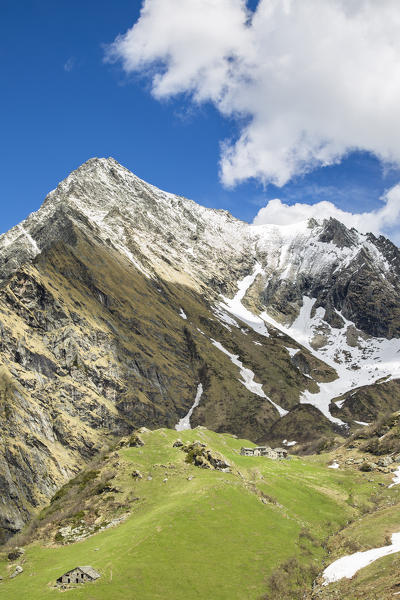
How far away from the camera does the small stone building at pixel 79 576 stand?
1193 inches

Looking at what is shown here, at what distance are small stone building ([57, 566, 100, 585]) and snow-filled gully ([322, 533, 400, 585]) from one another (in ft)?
55.6

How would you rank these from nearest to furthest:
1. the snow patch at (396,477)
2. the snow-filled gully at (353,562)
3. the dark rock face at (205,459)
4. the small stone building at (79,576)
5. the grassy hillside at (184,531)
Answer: the small stone building at (79,576) < the grassy hillside at (184,531) < the snow-filled gully at (353,562) < the dark rock face at (205,459) < the snow patch at (396,477)

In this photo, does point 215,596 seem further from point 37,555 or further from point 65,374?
point 65,374

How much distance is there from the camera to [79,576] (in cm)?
3050

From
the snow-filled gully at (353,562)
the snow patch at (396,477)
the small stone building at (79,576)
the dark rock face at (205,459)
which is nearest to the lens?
the small stone building at (79,576)

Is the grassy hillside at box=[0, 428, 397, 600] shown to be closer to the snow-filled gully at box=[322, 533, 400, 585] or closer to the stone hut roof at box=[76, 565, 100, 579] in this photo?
the stone hut roof at box=[76, 565, 100, 579]

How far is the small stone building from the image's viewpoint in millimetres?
30294

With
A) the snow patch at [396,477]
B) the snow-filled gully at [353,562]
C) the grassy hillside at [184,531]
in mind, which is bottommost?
the snow patch at [396,477]

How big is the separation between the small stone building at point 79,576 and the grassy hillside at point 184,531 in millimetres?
620

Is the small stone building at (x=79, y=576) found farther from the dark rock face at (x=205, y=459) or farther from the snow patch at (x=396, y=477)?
the snow patch at (x=396, y=477)

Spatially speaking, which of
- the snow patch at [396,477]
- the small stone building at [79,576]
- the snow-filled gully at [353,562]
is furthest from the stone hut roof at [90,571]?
the snow patch at [396,477]

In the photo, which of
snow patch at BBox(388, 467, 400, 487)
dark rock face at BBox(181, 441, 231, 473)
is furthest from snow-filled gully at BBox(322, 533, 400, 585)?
snow patch at BBox(388, 467, 400, 487)

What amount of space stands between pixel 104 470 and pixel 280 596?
92.8 ft

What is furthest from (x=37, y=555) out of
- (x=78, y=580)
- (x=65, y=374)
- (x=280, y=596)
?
(x=65, y=374)
